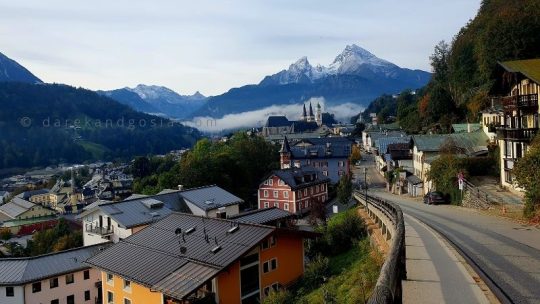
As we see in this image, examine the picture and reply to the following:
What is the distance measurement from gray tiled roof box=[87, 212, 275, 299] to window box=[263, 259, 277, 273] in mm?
2418

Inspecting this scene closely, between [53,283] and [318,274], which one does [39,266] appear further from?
[318,274]

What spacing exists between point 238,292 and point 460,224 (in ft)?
41.6

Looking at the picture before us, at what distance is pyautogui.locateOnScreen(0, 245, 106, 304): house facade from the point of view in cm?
3266

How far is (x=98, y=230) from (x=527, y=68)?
40.4 meters

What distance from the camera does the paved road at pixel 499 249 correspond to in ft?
35.8

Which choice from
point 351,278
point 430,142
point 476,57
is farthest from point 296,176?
point 351,278

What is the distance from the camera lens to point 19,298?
107 ft

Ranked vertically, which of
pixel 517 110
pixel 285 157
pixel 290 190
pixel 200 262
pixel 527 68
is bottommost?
pixel 290 190

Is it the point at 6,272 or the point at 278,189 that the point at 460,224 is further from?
the point at 278,189

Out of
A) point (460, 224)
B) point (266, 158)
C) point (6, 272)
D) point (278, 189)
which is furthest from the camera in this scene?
point (266, 158)

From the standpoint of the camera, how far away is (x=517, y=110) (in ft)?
95.9

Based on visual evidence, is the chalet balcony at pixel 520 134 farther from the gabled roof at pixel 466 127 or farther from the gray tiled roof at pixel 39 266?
the gray tiled roof at pixel 39 266

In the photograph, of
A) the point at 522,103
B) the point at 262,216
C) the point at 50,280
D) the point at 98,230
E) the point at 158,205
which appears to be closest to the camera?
the point at 522,103

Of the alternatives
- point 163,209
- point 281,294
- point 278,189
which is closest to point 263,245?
point 281,294
